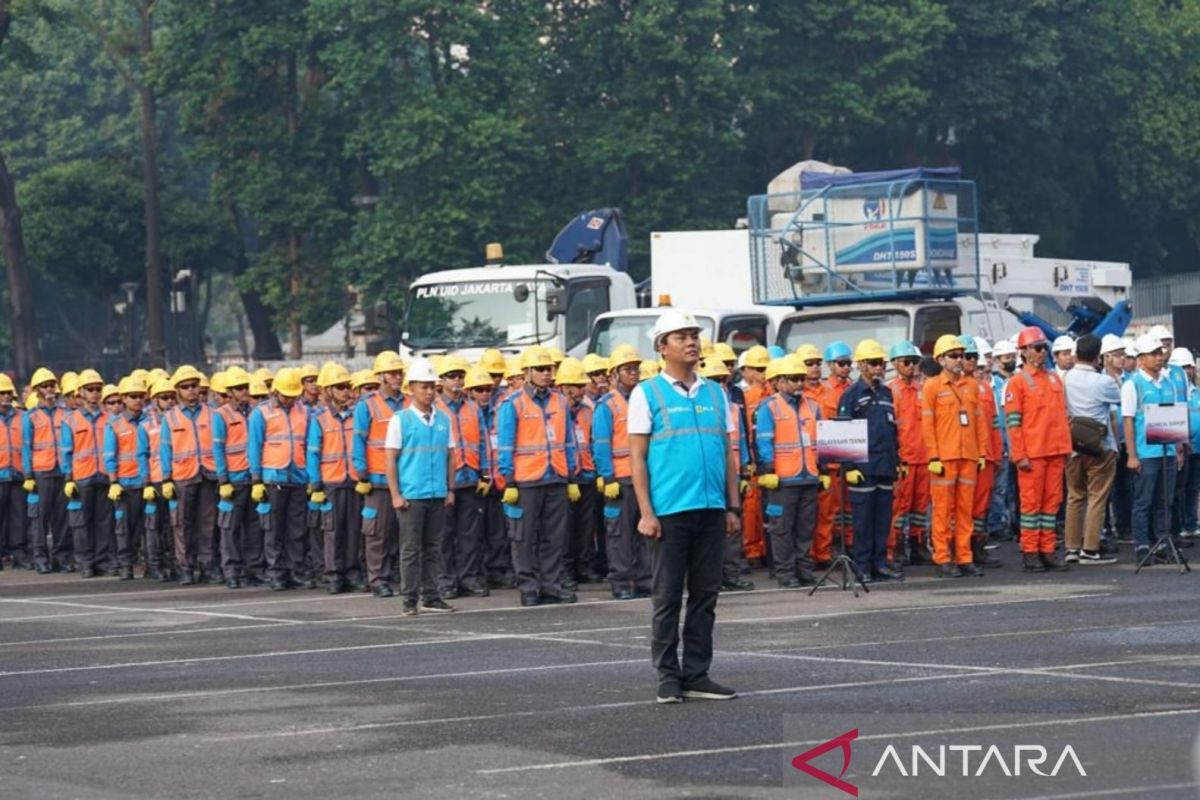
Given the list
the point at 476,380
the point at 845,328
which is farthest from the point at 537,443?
the point at 845,328

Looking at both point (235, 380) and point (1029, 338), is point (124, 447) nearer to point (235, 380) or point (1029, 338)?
point (235, 380)

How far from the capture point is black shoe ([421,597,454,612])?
63.0ft

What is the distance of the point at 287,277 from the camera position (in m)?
58.4

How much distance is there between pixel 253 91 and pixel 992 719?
48.2m

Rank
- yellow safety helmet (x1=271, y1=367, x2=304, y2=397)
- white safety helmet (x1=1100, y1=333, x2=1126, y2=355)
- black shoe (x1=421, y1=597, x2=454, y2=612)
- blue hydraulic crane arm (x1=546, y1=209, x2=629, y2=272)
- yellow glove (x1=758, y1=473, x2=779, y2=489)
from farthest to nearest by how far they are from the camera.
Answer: blue hydraulic crane arm (x1=546, y1=209, x2=629, y2=272) < yellow safety helmet (x1=271, y1=367, x2=304, y2=397) < white safety helmet (x1=1100, y1=333, x2=1126, y2=355) < yellow glove (x1=758, y1=473, x2=779, y2=489) < black shoe (x1=421, y1=597, x2=454, y2=612)

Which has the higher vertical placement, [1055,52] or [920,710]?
[1055,52]

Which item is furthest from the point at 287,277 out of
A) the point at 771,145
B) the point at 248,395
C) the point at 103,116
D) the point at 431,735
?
the point at 431,735

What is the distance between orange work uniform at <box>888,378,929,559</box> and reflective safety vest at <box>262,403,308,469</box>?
18.0 ft

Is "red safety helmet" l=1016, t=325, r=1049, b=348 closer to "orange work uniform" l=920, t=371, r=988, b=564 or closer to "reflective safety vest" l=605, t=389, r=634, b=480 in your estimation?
"orange work uniform" l=920, t=371, r=988, b=564

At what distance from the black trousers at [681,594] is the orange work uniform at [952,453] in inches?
311

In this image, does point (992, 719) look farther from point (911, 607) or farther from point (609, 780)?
point (911, 607)

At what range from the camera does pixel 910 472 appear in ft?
70.8

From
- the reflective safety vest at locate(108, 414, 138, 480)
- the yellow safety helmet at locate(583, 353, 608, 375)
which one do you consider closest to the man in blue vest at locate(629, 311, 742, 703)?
the yellow safety helmet at locate(583, 353, 608, 375)

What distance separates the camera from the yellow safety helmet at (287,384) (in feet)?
75.8
